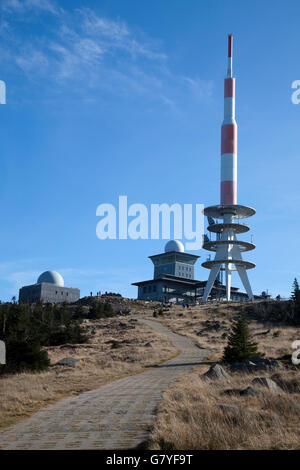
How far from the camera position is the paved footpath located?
1004cm

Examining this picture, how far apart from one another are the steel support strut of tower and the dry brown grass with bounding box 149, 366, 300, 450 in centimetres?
7507

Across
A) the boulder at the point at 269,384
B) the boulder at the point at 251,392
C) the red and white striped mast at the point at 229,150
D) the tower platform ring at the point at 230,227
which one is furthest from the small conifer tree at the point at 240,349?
the tower platform ring at the point at 230,227

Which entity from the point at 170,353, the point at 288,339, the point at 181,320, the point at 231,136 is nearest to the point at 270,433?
→ the point at 170,353

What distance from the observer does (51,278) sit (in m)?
121

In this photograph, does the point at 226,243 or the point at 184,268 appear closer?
the point at 226,243

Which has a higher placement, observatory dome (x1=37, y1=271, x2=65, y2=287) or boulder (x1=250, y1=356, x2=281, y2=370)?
observatory dome (x1=37, y1=271, x2=65, y2=287)

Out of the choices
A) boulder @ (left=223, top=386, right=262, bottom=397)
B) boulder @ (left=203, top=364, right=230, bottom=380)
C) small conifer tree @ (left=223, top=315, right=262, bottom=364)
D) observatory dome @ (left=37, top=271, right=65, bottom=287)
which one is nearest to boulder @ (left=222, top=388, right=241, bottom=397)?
boulder @ (left=223, top=386, right=262, bottom=397)

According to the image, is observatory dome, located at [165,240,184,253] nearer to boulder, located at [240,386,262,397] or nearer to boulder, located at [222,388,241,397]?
boulder, located at [222,388,241,397]

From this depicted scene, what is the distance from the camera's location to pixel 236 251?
308ft

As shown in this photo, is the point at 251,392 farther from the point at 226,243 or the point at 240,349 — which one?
the point at 226,243

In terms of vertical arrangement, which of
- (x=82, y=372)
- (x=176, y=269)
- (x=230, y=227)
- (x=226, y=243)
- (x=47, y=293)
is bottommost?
(x=82, y=372)

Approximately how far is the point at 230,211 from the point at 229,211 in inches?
8.2

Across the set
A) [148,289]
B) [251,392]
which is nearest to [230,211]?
[148,289]

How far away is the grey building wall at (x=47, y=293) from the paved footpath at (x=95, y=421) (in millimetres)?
98133
